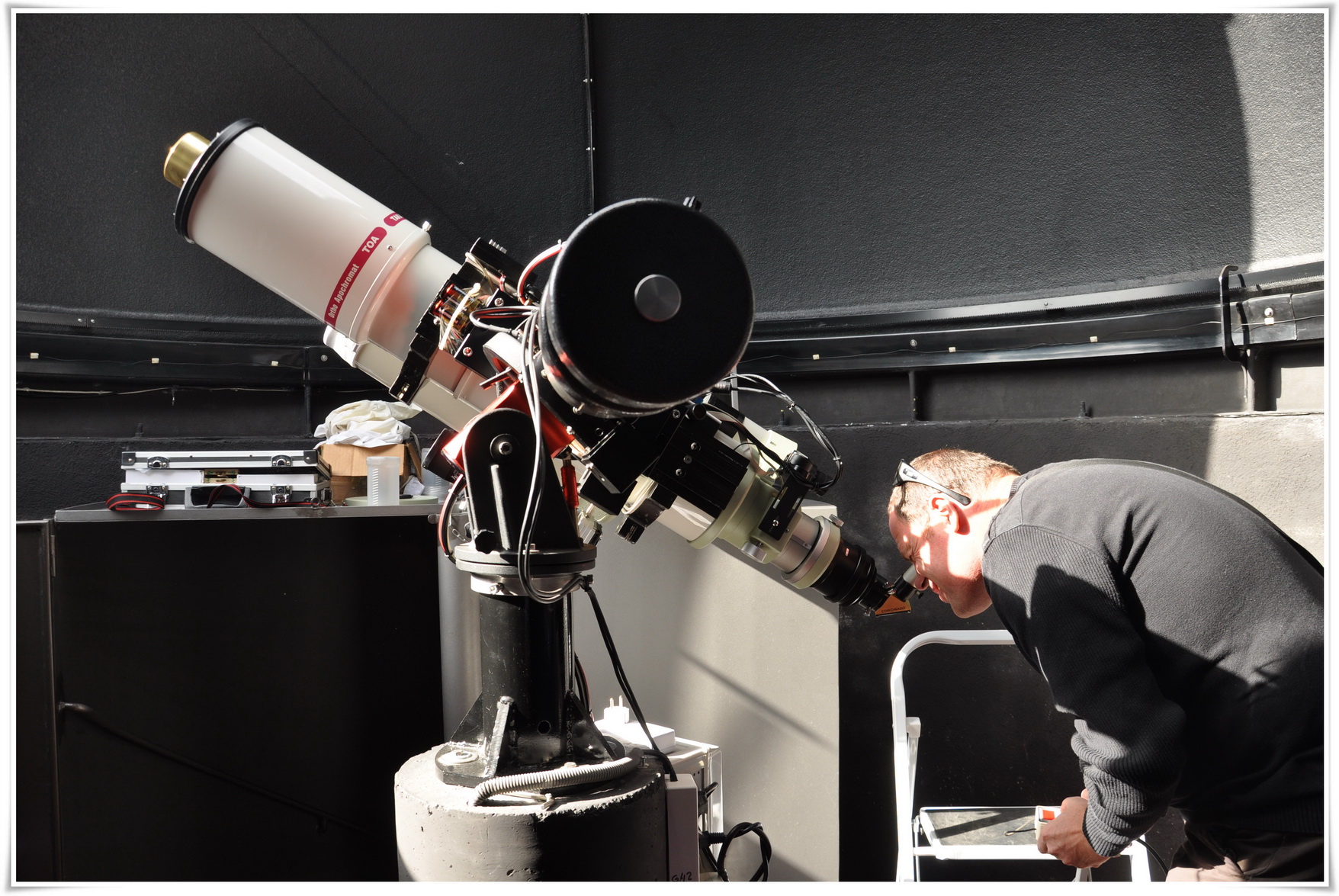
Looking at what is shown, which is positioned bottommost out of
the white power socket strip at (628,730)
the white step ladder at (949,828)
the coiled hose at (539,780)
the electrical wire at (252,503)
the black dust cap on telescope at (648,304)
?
the white step ladder at (949,828)

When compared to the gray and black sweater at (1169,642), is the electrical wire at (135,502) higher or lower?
higher

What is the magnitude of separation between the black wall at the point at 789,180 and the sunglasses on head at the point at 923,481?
112 centimetres

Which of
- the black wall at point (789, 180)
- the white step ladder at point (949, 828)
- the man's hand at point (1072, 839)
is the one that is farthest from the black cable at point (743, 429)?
the black wall at point (789, 180)

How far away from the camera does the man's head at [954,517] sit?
140 centimetres

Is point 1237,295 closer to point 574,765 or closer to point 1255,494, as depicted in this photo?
point 1255,494

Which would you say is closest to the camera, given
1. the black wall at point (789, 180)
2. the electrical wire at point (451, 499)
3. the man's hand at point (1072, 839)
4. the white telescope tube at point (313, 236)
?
the electrical wire at point (451, 499)

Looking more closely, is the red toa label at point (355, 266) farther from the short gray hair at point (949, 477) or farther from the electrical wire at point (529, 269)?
the short gray hair at point (949, 477)

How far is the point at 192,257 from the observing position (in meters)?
2.65

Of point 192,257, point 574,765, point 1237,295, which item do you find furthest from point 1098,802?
point 192,257

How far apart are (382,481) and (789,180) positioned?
5.30 feet

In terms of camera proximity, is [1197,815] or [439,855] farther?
[1197,815]

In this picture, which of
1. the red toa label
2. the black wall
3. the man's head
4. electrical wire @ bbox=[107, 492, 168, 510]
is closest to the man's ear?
the man's head

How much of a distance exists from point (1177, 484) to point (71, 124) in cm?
288

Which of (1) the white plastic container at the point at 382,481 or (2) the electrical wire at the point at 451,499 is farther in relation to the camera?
(1) the white plastic container at the point at 382,481
